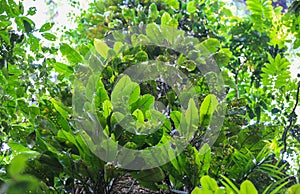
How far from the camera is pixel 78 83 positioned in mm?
1018

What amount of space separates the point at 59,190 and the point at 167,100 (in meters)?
0.52

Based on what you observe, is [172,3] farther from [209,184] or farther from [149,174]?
[209,184]

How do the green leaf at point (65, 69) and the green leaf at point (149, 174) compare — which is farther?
the green leaf at point (65, 69)

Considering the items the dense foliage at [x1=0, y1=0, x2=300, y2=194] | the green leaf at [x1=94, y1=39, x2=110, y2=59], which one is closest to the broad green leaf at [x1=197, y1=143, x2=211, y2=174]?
the dense foliage at [x1=0, y1=0, x2=300, y2=194]

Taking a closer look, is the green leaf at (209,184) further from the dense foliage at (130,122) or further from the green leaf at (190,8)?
the green leaf at (190,8)

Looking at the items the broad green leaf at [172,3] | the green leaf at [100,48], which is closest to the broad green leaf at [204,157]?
the green leaf at [100,48]

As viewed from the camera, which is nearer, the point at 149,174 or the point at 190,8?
the point at 149,174

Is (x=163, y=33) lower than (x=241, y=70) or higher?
higher

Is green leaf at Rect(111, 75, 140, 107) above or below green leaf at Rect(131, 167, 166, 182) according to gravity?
above

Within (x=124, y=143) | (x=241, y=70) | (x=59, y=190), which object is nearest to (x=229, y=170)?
(x=124, y=143)

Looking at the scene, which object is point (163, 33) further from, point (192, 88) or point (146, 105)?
point (146, 105)

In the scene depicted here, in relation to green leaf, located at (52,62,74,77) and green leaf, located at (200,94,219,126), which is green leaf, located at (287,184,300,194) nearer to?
green leaf, located at (200,94,219,126)

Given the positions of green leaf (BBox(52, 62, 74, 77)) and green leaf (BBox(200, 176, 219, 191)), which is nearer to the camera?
green leaf (BBox(200, 176, 219, 191))

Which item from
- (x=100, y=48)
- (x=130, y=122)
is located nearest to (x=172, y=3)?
(x=100, y=48)
